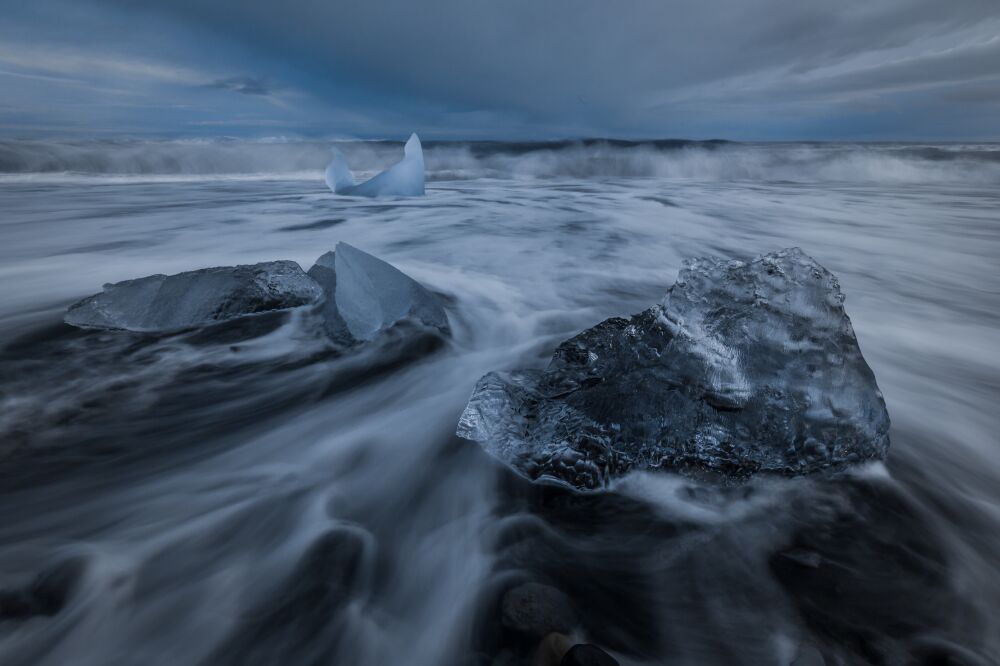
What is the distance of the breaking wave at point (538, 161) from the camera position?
50.2 ft

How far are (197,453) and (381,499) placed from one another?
0.70 m

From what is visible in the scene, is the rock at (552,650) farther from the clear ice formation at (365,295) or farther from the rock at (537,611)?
the clear ice formation at (365,295)

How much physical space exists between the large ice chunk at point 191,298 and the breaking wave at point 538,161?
13388 mm

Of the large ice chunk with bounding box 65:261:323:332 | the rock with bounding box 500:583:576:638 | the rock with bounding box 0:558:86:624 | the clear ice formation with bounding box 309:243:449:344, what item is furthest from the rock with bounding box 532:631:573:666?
the large ice chunk with bounding box 65:261:323:332

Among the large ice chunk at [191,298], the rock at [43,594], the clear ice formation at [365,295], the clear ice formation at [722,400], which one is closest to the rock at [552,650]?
the clear ice formation at [722,400]

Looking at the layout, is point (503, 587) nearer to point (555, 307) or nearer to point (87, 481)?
point (87, 481)

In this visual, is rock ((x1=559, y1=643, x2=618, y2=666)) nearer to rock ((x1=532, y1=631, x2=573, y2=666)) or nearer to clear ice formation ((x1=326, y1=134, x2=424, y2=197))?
rock ((x1=532, y1=631, x2=573, y2=666))

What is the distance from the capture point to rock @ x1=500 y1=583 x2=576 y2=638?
42.4 inches

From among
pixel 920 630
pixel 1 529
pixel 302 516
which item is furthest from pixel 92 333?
pixel 920 630

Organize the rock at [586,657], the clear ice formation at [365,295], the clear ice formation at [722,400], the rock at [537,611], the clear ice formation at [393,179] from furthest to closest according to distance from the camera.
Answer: the clear ice formation at [393,179], the clear ice formation at [365,295], the clear ice formation at [722,400], the rock at [537,611], the rock at [586,657]

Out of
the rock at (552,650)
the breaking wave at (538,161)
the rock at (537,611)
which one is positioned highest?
the rock at (552,650)

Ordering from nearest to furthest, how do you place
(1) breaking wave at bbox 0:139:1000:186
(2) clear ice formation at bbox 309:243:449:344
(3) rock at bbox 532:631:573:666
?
(3) rock at bbox 532:631:573:666 → (2) clear ice formation at bbox 309:243:449:344 → (1) breaking wave at bbox 0:139:1000:186

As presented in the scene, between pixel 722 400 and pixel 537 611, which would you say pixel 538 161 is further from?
pixel 537 611

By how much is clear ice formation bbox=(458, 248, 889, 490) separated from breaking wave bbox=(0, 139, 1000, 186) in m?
14.8
